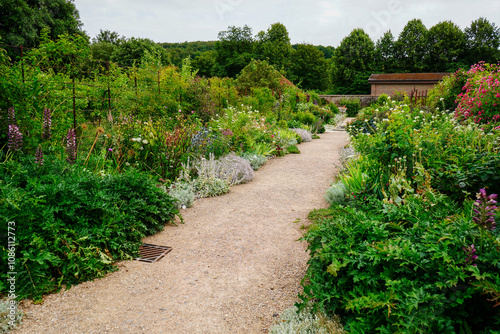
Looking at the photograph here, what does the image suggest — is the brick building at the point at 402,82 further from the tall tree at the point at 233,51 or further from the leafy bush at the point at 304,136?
the leafy bush at the point at 304,136

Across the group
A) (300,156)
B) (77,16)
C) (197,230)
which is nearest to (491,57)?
(300,156)

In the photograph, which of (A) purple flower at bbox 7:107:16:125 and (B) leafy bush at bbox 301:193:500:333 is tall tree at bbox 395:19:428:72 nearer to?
(B) leafy bush at bbox 301:193:500:333

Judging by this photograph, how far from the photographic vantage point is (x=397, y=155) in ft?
14.0

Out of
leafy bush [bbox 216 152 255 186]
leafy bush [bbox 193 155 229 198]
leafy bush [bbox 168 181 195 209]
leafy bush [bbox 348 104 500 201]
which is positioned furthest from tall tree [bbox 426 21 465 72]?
leafy bush [bbox 168 181 195 209]

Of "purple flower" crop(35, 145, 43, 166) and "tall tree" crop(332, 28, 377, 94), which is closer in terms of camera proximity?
"purple flower" crop(35, 145, 43, 166)

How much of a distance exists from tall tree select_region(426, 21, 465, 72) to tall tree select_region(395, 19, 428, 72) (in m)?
0.85

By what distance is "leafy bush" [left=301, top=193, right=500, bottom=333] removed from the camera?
179 centimetres

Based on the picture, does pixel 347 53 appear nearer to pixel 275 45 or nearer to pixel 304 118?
pixel 275 45

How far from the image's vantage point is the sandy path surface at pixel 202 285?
8.43ft

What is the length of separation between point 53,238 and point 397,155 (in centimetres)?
407

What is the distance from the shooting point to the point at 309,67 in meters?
48.8

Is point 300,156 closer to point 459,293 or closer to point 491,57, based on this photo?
point 459,293

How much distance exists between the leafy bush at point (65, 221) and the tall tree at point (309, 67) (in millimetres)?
45862

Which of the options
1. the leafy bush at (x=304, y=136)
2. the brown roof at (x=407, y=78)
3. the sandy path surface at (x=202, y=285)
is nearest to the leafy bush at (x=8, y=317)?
the sandy path surface at (x=202, y=285)
